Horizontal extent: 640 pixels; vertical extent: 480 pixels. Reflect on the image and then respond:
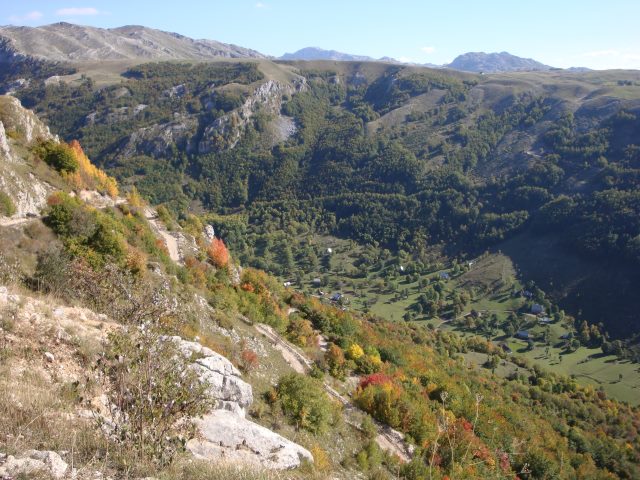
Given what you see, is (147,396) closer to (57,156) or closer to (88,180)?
(57,156)

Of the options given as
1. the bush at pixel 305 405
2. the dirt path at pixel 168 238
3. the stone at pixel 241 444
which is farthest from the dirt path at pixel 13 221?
the stone at pixel 241 444

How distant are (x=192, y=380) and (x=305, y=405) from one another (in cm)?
1370

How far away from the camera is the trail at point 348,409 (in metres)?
24.6

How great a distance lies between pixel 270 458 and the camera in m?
11.4

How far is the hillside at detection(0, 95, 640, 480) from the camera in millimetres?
7055

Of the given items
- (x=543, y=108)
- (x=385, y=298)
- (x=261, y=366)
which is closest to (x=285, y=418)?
(x=261, y=366)

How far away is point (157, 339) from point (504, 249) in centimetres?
15041

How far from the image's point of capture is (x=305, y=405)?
20.2 meters

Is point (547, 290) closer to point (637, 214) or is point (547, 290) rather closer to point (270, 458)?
point (637, 214)

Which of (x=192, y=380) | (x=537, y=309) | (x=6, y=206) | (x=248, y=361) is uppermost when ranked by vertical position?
(x=192, y=380)

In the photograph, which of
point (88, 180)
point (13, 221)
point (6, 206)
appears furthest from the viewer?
point (88, 180)

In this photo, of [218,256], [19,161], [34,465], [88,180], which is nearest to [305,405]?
[34,465]

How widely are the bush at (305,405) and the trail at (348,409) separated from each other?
165 inches

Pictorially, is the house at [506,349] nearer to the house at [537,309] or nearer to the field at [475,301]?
the field at [475,301]
